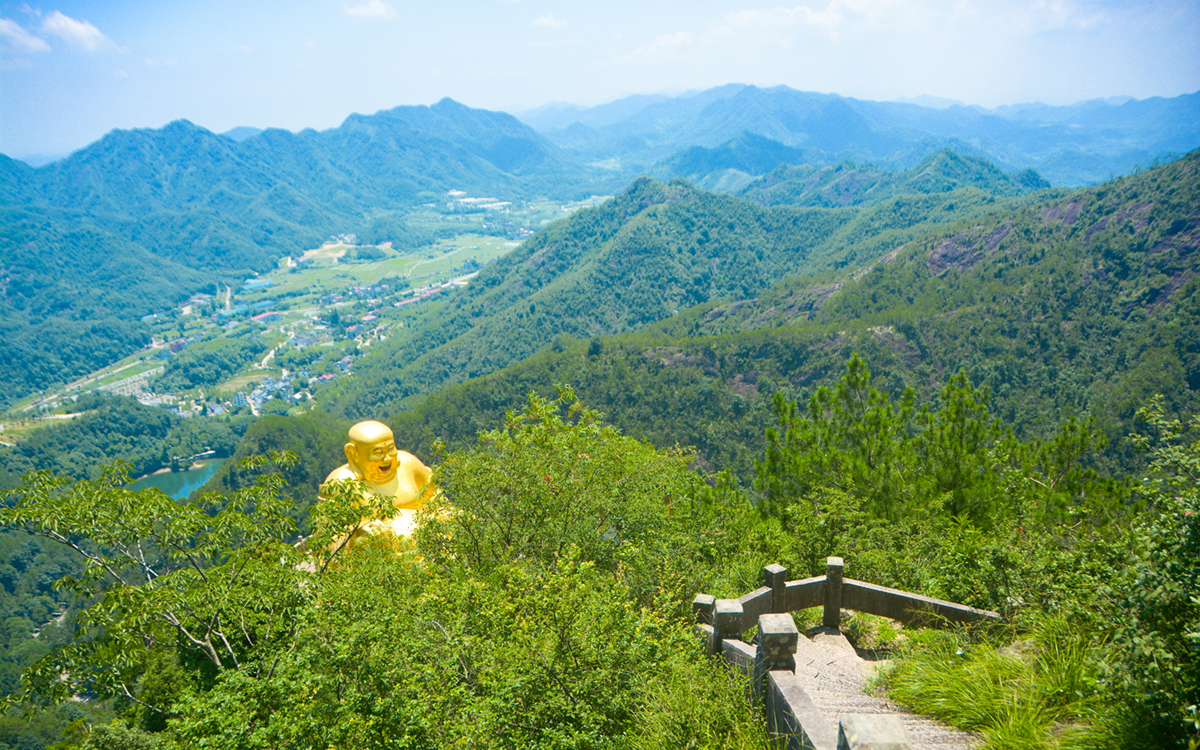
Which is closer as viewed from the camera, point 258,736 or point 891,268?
point 258,736

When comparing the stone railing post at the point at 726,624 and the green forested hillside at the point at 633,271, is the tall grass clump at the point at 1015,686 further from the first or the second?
the green forested hillside at the point at 633,271

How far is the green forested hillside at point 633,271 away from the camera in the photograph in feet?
467

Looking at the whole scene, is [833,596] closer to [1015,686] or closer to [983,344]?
[1015,686]

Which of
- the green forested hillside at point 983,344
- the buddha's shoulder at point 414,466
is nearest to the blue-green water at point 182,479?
the green forested hillside at point 983,344

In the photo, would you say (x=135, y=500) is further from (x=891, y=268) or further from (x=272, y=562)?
(x=891, y=268)

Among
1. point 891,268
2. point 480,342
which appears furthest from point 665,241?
point 891,268

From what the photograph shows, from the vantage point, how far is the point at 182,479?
11681 cm

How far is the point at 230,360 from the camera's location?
177 metres

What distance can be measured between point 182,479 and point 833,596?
135796 millimetres

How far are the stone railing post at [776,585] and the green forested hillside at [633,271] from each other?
120994 millimetres

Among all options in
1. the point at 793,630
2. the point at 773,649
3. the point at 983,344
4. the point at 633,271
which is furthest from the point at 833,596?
the point at 633,271

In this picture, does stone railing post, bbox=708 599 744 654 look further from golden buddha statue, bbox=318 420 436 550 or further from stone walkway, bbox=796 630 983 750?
golden buddha statue, bbox=318 420 436 550

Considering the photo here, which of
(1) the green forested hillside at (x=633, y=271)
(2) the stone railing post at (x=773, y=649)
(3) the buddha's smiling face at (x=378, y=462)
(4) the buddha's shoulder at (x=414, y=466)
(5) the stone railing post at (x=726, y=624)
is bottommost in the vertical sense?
(1) the green forested hillside at (x=633, y=271)

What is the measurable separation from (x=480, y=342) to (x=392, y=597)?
453ft
